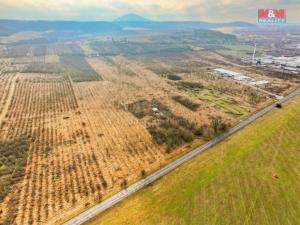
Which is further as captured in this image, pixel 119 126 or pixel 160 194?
pixel 119 126

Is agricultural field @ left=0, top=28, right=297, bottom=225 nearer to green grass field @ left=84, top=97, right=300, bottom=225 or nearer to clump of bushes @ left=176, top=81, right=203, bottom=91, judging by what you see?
clump of bushes @ left=176, top=81, right=203, bottom=91

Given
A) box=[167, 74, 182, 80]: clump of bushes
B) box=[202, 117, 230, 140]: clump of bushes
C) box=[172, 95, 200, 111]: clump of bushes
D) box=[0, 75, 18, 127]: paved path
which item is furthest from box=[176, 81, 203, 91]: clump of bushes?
box=[0, 75, 18, 127]: paved path

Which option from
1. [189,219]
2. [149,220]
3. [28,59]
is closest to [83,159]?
[149,220]

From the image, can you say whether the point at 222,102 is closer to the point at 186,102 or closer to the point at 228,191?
the point at 186,102

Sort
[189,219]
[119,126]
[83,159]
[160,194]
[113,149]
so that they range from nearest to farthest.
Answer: [189,219], [160,194], [83,159], [113,149], [119,126]

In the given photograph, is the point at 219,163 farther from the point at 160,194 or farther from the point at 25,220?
the point at 25,220

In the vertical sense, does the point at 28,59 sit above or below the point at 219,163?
above

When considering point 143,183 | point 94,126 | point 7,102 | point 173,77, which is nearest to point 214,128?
point 143,183
